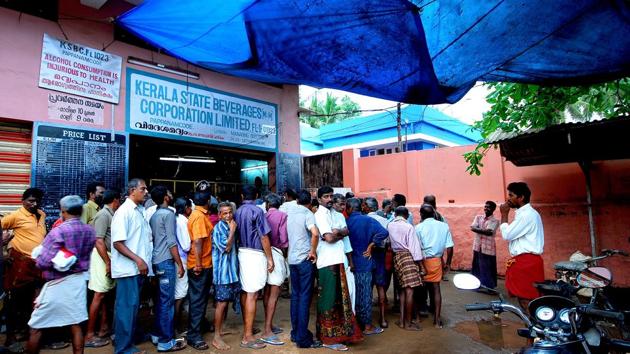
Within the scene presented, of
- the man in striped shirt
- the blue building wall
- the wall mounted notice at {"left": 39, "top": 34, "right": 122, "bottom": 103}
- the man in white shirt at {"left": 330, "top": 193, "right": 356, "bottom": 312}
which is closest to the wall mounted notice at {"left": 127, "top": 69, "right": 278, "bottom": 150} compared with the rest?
the wall mounted notice at {"left": 39, "top": 34, "right": 122, "bottom": 103}

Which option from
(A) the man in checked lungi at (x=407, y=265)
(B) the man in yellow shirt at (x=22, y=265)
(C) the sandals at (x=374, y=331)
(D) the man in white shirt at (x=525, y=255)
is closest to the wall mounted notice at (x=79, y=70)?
(B) the man in yellow shirt at (x=22, y=265)

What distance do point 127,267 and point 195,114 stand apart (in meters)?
4.62

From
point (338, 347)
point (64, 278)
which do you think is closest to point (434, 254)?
point (338, 347)

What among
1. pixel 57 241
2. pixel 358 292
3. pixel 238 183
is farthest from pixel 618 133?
pixel 238 183

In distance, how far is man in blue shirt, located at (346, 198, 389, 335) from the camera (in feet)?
16.1

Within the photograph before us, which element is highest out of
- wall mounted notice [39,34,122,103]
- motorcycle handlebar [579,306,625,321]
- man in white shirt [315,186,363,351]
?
wall mounted notice [39,34,122,103]

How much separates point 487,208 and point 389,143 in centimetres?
1254

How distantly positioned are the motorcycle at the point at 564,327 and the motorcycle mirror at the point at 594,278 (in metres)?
0.56

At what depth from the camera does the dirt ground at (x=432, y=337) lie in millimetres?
4316

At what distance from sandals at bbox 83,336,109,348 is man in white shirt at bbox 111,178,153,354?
633mm

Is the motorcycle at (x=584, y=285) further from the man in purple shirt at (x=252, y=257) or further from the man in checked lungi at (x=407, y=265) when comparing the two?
the man in purple shirt at (x=252, y=257)

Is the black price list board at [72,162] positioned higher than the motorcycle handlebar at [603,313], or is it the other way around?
the black price list board at [72,162]

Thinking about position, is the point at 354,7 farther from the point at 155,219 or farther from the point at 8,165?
the point at 8,165

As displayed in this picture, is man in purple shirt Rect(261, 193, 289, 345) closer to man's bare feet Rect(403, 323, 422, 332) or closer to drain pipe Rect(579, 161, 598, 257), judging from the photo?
man's bare feet Rect(403, 323, 422, 332)
